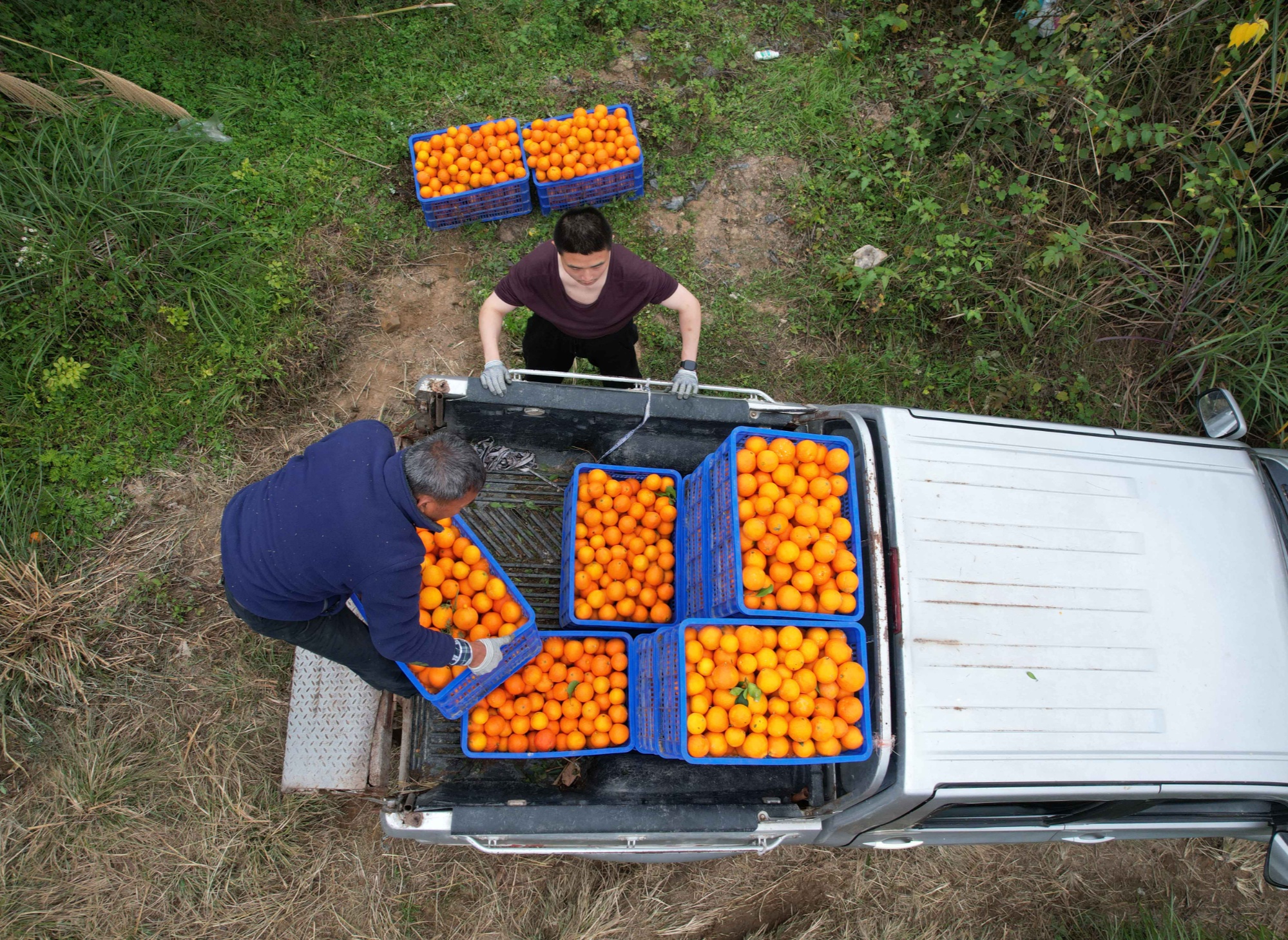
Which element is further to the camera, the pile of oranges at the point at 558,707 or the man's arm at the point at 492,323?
the man's arm at the point at 492,323

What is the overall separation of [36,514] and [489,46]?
608 cm

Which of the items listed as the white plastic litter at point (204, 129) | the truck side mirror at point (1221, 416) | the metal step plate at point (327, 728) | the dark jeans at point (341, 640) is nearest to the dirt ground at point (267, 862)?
the metal step plate at point (327, 728)

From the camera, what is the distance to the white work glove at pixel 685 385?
13.4ft

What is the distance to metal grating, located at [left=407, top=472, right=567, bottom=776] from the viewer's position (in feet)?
15.2

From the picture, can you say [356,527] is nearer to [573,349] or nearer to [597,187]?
[573,349]

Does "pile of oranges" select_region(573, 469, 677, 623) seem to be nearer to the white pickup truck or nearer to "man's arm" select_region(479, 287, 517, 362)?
the white pickup truck

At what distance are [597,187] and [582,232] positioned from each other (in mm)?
3265

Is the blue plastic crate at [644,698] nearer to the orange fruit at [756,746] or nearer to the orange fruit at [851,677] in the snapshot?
the orange fruit at [756,746]

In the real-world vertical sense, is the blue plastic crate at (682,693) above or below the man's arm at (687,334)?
below

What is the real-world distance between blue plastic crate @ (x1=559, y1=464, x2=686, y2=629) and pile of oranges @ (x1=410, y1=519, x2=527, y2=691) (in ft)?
1.45

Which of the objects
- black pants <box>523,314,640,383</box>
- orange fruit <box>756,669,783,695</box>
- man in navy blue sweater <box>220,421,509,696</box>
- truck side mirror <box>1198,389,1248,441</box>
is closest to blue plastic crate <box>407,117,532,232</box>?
black pants <box>523,314,640,383</box>

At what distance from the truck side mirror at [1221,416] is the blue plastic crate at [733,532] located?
8.39 ft

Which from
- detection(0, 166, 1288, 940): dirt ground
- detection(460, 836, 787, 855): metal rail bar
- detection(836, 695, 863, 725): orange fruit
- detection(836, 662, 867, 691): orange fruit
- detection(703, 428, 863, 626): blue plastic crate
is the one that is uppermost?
detection(703, 428, 863, 626): blue plastic crate

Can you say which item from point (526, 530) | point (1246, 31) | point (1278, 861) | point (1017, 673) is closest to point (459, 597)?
point (526, 530)
